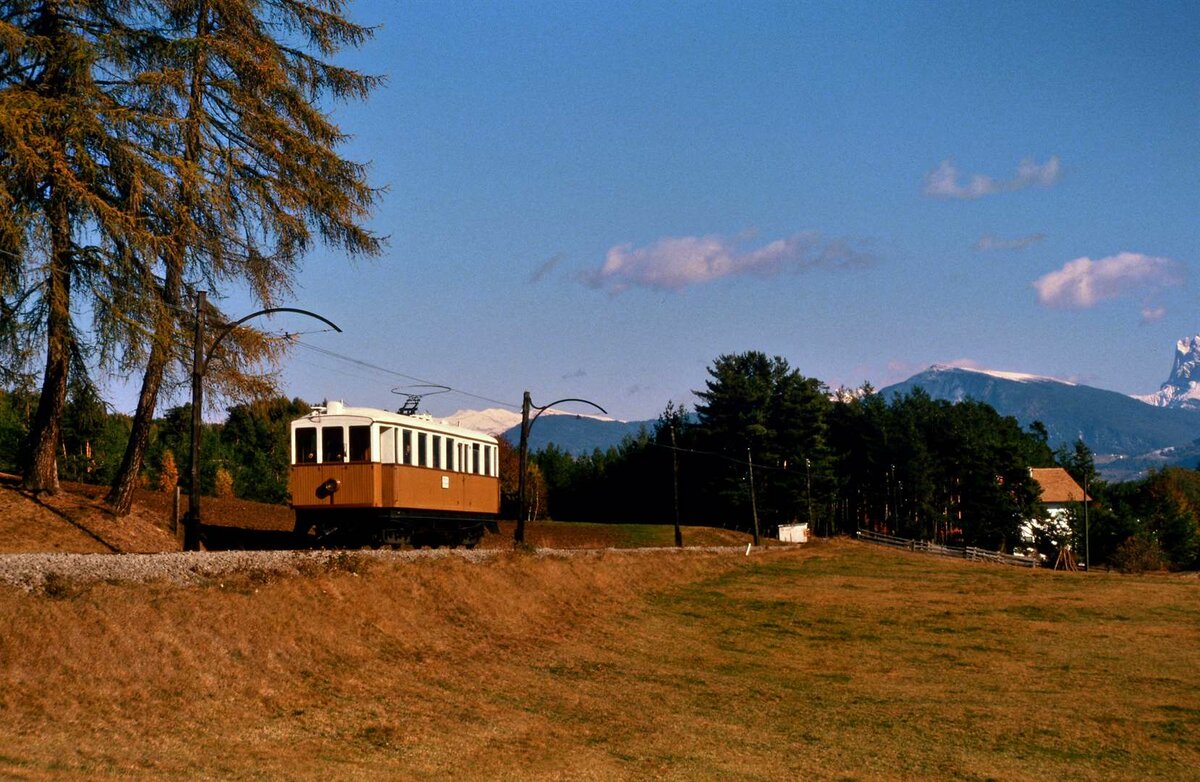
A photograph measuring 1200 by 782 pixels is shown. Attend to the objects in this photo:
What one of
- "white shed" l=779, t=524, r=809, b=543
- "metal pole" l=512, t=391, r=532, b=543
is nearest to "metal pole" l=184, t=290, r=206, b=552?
"metal pole" l=512, t=391, r=532, b=543

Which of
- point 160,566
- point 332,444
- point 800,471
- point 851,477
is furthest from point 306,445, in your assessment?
point 851,477

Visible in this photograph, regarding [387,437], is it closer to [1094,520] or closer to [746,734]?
[746,734]

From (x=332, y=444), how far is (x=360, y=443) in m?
0.83

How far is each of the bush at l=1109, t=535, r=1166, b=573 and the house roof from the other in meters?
24.2

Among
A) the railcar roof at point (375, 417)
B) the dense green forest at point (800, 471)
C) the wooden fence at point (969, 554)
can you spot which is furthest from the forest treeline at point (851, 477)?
the railcar roof at point (375, 417)

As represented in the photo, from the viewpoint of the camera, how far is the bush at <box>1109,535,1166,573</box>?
3684 inches

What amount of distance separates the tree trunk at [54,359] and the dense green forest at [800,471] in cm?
4817

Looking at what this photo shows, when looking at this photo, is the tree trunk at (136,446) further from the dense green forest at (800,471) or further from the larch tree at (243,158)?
the dense green forest at (800,471)

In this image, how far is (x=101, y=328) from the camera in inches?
1055

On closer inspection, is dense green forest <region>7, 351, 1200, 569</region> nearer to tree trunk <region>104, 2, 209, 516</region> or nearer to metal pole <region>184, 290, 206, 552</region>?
tree trunk <region>104, 2, 209, 516</region>

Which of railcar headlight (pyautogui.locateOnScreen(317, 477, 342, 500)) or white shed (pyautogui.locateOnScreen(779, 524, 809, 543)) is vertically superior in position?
railcar headlight (pyautogui.locateOnScreen(317, 477, 342, 500))

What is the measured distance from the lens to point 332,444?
96.7 feet

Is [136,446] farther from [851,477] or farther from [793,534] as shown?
[851,477]

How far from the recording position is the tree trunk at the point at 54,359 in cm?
2673
